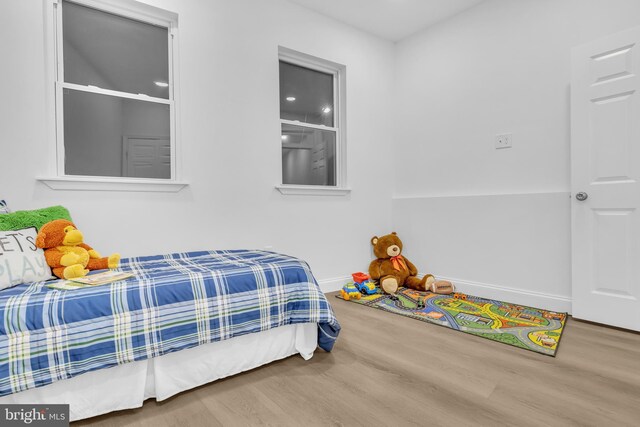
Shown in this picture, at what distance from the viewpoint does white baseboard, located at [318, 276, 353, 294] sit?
3.15 metres

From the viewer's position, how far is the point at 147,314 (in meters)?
1.38

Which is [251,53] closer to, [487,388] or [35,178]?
[35,178]

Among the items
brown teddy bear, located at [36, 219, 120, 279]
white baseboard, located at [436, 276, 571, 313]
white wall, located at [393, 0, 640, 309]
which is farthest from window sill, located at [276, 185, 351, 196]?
brown teddy bear, located at [36, 219, 120, 279]

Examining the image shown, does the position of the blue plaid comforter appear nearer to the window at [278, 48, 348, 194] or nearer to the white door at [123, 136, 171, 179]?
the white door at [123, 136, 171, 179]

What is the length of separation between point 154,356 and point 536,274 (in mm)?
2691

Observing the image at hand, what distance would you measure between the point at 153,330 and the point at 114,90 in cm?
172

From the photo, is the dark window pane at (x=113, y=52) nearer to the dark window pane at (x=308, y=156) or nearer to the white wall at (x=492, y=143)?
the dark window pane at (x=308, y=156)

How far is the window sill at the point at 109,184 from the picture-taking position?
6.57 ft

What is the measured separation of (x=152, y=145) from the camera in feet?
7.82

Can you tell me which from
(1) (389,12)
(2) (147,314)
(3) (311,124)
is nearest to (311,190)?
(3) (311,124)

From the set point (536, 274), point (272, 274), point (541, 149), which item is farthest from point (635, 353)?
point (272, 274)

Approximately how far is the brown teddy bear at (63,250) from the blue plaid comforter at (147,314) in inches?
6.2

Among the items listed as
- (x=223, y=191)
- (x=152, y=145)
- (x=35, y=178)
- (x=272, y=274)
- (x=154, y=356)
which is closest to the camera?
(x=154, y=356)

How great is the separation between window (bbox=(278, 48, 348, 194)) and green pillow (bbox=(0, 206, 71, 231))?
5.09 feet
